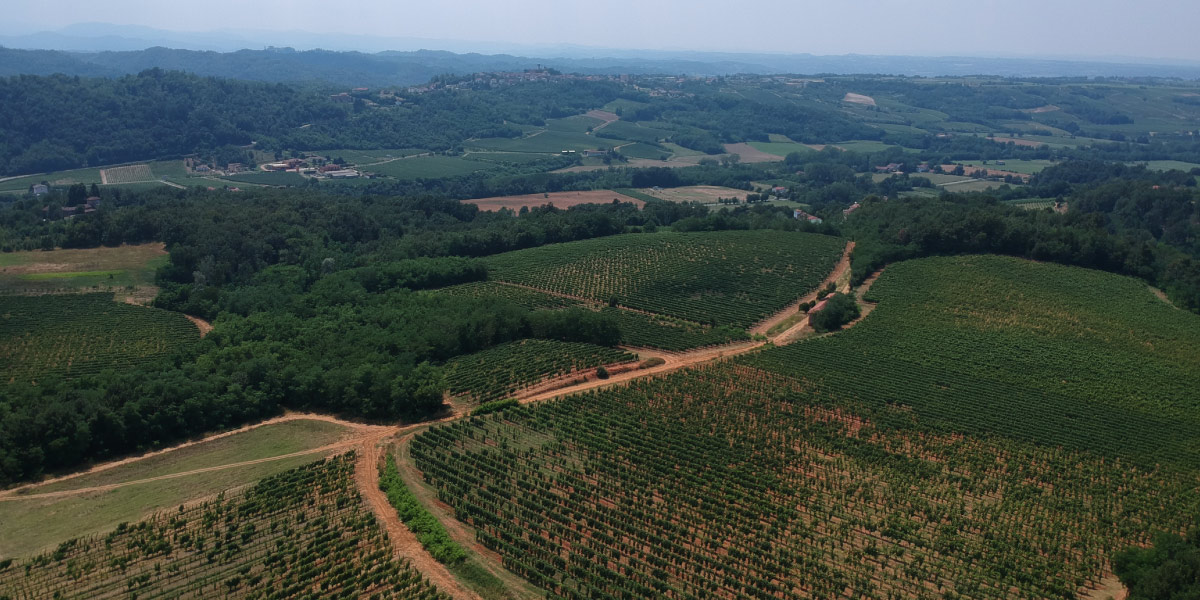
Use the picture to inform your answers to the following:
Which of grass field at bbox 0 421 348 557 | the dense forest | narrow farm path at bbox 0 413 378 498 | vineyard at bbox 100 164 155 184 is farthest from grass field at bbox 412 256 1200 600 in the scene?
vineyard at bbox 100 164 155 184

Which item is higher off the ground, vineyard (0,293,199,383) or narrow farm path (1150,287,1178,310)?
narrow farm path (1150,287,1178,310)

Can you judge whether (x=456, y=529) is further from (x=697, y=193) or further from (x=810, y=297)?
(x=697, y=193)

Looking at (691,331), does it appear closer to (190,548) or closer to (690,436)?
(690,436)

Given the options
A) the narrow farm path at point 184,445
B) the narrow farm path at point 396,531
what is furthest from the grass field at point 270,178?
the narrow farm path at point 396,531

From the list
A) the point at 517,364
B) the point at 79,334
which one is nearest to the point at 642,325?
the point at 517,364

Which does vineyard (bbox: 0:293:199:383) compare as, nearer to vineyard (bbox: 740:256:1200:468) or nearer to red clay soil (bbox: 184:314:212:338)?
red clay soil (bbox: 184:314:212:338)

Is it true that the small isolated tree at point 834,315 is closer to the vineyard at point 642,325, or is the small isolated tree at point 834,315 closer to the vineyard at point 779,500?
the vineyard at point 642,325
